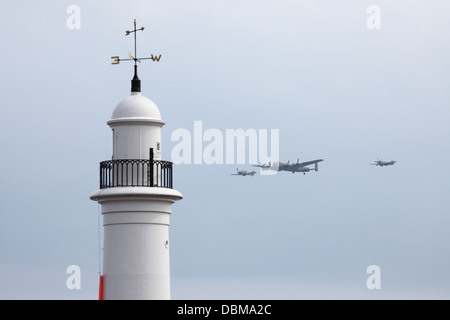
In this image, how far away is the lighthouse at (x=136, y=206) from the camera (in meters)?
45.8

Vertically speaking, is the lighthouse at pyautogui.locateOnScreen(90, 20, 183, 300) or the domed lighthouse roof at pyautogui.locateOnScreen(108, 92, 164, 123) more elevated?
the domed lighthouse roof at pyautogui.locateOnScreen(108, 92, 164, 123)

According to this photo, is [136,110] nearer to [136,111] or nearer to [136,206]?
[136,111]

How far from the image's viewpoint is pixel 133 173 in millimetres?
46188

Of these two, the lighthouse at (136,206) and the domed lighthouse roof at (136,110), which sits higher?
the domed lighthouse roof at (136,110)

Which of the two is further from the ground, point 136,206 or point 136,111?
point 136,111

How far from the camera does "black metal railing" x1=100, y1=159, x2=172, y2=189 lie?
46.1 m

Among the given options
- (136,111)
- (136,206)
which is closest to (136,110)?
(136,111)

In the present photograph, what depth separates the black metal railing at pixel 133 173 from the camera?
46062 millimetres

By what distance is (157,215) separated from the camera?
151 ft

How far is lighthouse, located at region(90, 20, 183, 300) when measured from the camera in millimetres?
45781

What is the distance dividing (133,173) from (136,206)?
1.18 m

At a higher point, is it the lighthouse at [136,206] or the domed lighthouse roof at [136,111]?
the domed lighthouse roof at [136,111]
